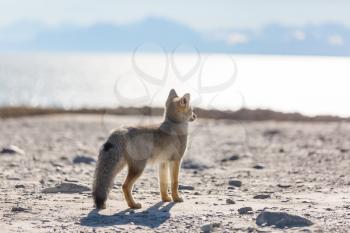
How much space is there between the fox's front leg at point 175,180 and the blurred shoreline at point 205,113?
81.4 feet

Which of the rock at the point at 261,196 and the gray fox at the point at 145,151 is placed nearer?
Answer: the gray fox at the point at 145,151

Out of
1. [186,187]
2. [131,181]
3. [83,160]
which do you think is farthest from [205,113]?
[131,181]

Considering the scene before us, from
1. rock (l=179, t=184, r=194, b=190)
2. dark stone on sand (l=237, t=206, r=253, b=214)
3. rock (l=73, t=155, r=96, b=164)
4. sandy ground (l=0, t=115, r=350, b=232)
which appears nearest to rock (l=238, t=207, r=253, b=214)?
dark stone on sand (l=237, t=206, r=253, b=214)

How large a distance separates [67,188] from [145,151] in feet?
7.83

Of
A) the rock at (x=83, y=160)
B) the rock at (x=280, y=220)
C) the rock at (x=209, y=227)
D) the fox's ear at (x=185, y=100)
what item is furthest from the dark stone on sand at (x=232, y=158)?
the rock at (x=209, y=227)

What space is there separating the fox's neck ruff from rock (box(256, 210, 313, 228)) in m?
2.92

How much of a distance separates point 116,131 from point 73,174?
559 cm

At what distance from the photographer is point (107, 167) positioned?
12609mm

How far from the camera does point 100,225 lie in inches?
462

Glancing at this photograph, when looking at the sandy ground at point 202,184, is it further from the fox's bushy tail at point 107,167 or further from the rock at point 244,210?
the fox's bushy tail at point 107,167

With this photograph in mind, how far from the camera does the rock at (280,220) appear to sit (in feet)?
37.9

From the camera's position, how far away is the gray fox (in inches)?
497

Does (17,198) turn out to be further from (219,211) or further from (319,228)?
(319,228)

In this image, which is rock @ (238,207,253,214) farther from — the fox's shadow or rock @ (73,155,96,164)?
rock @ (73,155,96,164)
